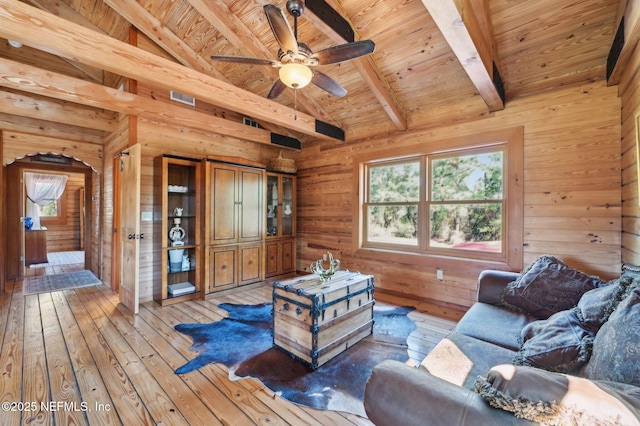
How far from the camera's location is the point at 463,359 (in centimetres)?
161

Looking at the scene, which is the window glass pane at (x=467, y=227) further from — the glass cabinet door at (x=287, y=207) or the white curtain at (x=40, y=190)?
the white curtain at (x=40, y=190)

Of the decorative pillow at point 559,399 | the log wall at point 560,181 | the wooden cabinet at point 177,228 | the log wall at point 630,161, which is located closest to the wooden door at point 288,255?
the wooden cabinet at point 177,228

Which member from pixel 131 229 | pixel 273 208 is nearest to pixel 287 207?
pixel 273 208

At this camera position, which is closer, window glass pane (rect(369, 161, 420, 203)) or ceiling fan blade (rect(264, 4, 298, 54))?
ceiling fan blade (rect(264, 4, 298, 54))

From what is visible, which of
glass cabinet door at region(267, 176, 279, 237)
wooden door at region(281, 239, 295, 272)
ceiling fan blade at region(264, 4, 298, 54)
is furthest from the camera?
wooden door at region(281, 239, 295, 272)

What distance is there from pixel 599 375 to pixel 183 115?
179 inches

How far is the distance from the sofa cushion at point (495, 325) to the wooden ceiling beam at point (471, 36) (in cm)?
220

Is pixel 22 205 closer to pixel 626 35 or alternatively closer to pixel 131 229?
pixel 131 229

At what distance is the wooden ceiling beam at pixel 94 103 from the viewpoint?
8.71 ft

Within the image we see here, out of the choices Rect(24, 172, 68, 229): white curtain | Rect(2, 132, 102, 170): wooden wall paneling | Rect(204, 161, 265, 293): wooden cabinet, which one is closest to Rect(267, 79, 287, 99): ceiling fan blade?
Rect(204, 161, 265, 293): wooden cabinet

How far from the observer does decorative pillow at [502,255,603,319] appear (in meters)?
2.14

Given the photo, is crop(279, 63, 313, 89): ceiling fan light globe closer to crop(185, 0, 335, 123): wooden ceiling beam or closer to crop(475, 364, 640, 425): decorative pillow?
crop(185, 0, 335, 123): wooden ceiling beam

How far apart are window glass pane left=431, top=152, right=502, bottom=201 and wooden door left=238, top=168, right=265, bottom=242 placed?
277 cm

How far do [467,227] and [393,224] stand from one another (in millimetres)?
1052
